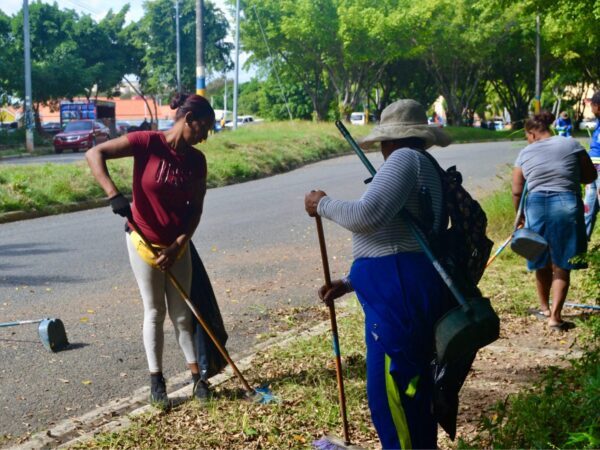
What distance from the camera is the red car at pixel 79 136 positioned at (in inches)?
1521

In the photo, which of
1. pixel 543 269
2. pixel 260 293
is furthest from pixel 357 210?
pixel 260 293

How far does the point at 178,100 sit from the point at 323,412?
1987mm

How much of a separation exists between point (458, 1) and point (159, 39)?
25.1 m

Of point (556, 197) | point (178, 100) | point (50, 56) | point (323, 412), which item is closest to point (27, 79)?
point (50, 56)

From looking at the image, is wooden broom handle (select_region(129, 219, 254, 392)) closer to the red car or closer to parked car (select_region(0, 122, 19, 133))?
the red car

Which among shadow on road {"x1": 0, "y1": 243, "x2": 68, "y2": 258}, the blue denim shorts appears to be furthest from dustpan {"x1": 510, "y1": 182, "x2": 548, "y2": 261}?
shadow on road {"x1": 0, "y1": 243, "x2": 68, "y2": 258}

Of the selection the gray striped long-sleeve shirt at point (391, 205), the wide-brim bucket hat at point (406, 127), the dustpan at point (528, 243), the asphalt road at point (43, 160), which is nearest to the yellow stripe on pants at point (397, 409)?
the gray striped long-sleeve shirt at point (391, 205)

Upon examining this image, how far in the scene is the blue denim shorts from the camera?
7.00 meters

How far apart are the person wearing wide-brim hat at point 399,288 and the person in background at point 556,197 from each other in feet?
11.6

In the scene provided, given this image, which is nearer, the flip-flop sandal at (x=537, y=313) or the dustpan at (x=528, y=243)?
the dustpan at (x=528, y=243)

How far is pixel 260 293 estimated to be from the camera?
8734mm

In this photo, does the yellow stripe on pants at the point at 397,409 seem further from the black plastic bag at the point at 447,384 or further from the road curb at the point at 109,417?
the road curb at the point at 109,417

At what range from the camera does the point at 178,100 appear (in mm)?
5191

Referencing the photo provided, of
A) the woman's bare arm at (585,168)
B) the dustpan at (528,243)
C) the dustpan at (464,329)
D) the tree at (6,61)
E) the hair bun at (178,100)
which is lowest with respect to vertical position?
the dustpan at (528,243)
